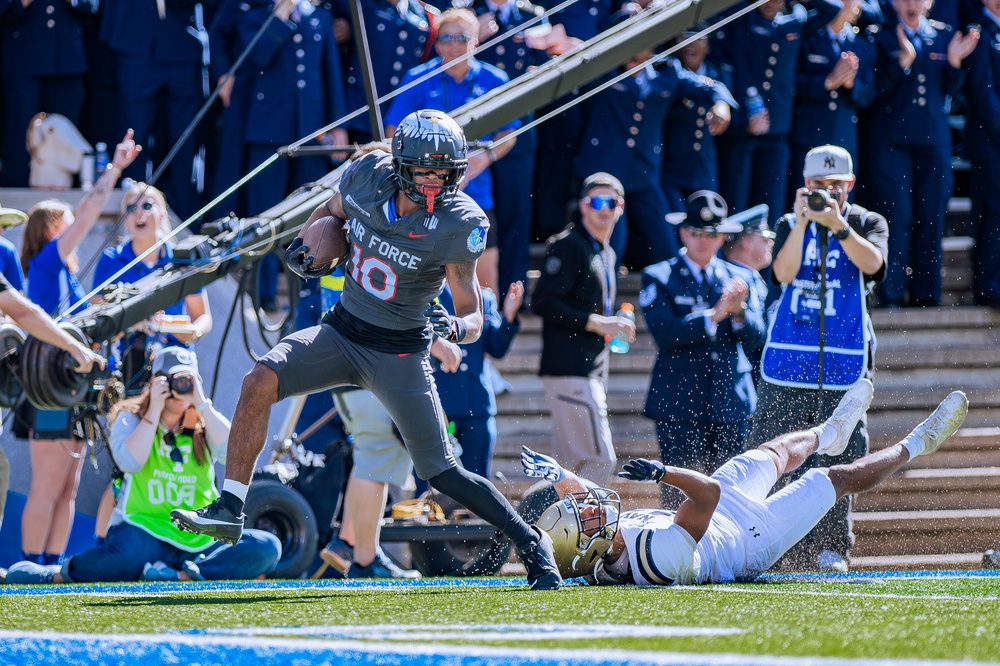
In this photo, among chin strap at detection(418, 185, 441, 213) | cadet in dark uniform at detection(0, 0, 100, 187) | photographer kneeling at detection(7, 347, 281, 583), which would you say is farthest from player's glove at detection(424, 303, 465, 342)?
cadet in dark uniform at detection(0, 0, 100, 187)

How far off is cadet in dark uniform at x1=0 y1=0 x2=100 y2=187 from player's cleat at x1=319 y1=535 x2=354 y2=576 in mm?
3764

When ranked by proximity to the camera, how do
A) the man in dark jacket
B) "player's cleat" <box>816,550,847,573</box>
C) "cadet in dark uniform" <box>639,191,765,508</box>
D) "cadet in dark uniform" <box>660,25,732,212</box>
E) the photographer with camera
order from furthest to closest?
1. "cadet in dark uniform" <box>660,25,732,212</box>
2. the man in dark jacket
3. "cadet in dark uniform" <box>639,191,765,508</box>
4. the photographer with camera
5. "player's cleat" <box>816,550,847,573</box>

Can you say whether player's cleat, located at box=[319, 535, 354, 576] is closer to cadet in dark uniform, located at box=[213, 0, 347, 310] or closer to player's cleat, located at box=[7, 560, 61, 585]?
player's cleat, located at box=[7, 560, 61, 585]

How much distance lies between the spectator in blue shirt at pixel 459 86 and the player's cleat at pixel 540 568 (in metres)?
3.35

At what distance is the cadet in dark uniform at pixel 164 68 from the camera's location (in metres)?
10.0

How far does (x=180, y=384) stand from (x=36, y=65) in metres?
3.36

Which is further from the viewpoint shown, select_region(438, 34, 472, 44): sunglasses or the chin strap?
select_region(438, 34, 472, 44): sunglasses

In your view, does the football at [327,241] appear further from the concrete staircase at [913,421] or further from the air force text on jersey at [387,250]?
the concrete staircase at [913,421]

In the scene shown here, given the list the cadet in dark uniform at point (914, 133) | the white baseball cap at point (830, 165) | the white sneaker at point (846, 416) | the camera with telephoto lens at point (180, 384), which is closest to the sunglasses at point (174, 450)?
the camera with telephoto lens at point (180, 384)

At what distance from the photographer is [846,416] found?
286 inches

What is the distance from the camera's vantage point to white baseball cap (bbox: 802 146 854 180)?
7742 mm

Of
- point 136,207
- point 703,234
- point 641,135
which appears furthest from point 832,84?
point 136,207

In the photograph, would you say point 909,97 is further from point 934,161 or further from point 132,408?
point 132,408

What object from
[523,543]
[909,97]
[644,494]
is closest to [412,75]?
[644,494]
